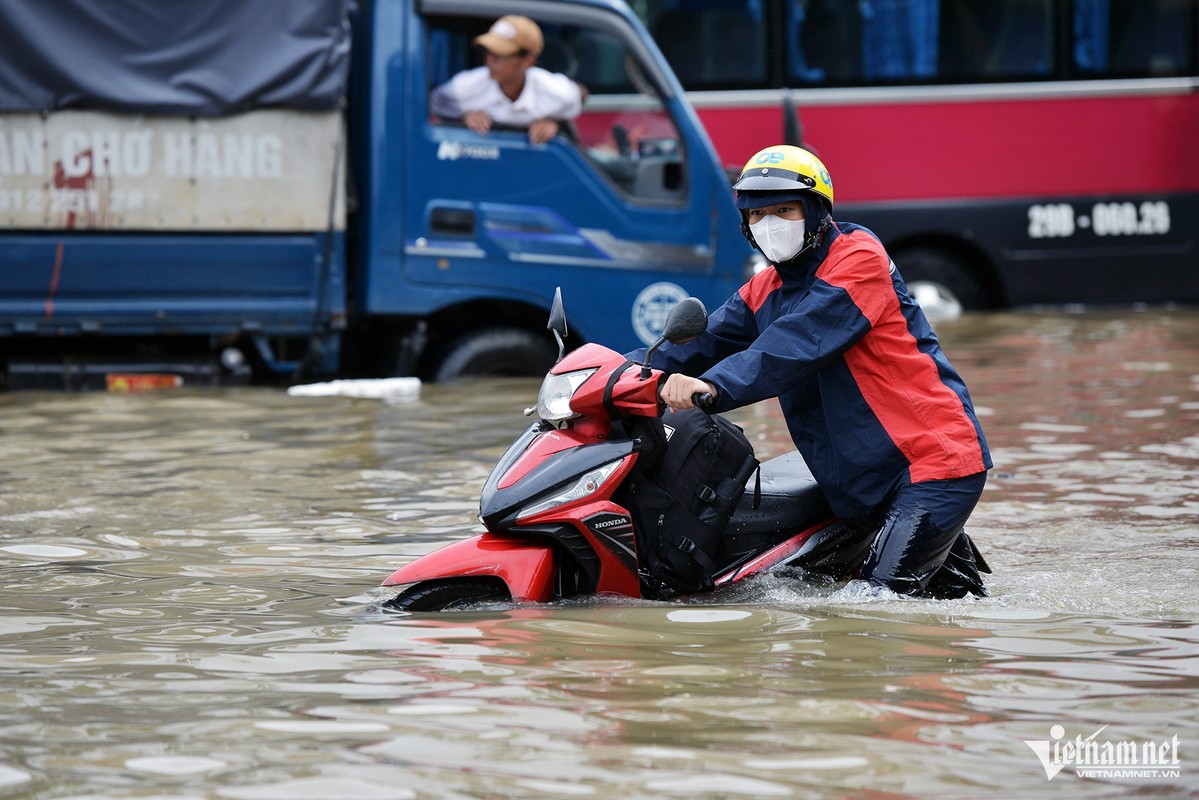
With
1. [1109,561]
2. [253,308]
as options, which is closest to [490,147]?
[253,308]

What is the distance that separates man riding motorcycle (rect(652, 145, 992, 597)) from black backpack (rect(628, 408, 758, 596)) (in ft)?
0.83

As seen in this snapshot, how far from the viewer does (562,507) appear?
16.1 ft

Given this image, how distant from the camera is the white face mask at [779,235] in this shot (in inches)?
199

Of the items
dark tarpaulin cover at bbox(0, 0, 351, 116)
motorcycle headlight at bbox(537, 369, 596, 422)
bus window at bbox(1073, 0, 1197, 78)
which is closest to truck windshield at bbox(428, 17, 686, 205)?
dark tarpaulin cover at bbox(0, 0, 351, 116)

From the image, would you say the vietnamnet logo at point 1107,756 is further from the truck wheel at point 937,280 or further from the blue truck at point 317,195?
the truck wheel at point 937,280

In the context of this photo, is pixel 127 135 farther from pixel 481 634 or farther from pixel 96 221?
pixel 481 634

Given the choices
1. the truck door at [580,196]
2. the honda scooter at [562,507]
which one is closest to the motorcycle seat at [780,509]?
the honda scooter at [562,507]

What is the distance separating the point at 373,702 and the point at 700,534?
1.40 m

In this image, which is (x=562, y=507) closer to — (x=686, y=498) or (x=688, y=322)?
(x=686, y=498)

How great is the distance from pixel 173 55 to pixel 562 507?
19.2 feet

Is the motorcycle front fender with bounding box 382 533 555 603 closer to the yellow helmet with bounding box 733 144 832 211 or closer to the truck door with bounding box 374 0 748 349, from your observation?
the yellow helmet with bounding box 733 144 832 211

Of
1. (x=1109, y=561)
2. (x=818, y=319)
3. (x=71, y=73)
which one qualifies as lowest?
(x=1109, y=561)

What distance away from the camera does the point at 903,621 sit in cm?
504

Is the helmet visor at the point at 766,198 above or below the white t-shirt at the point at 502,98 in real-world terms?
below
